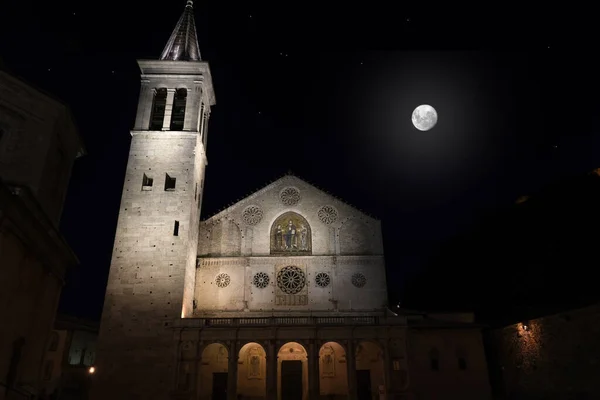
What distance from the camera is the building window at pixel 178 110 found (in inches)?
1198

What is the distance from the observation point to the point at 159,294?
25.5 metres

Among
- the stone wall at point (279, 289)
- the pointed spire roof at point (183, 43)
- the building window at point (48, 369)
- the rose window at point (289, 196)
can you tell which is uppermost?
the pointed spire roof at point (183, 43)

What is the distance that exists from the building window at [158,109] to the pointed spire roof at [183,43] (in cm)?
319

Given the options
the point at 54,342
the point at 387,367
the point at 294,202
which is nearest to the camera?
the point at 387,367

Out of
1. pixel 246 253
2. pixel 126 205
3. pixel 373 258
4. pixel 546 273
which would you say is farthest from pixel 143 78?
pixel 546 273

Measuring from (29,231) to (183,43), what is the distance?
2826cm

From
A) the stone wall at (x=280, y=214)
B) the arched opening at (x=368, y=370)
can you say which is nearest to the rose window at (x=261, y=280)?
the stone wall at (x=280, y=214)

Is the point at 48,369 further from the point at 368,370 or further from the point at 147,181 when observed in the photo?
the point at 368,370

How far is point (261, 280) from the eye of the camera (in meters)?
28.4

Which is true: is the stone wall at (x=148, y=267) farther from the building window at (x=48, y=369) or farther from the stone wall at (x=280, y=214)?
the building window at (x=48, y=369)

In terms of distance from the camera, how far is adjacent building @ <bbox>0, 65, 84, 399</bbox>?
9805 mm

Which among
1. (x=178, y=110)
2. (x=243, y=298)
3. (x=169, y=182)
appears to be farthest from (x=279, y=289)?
(x=178, y=110)

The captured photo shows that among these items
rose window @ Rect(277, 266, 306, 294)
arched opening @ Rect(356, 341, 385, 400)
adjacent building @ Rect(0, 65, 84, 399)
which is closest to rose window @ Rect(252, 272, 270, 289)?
rose window @ Rect(277, 266, 306, 294)

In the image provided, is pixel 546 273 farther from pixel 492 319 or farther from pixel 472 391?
pixel 472 391
